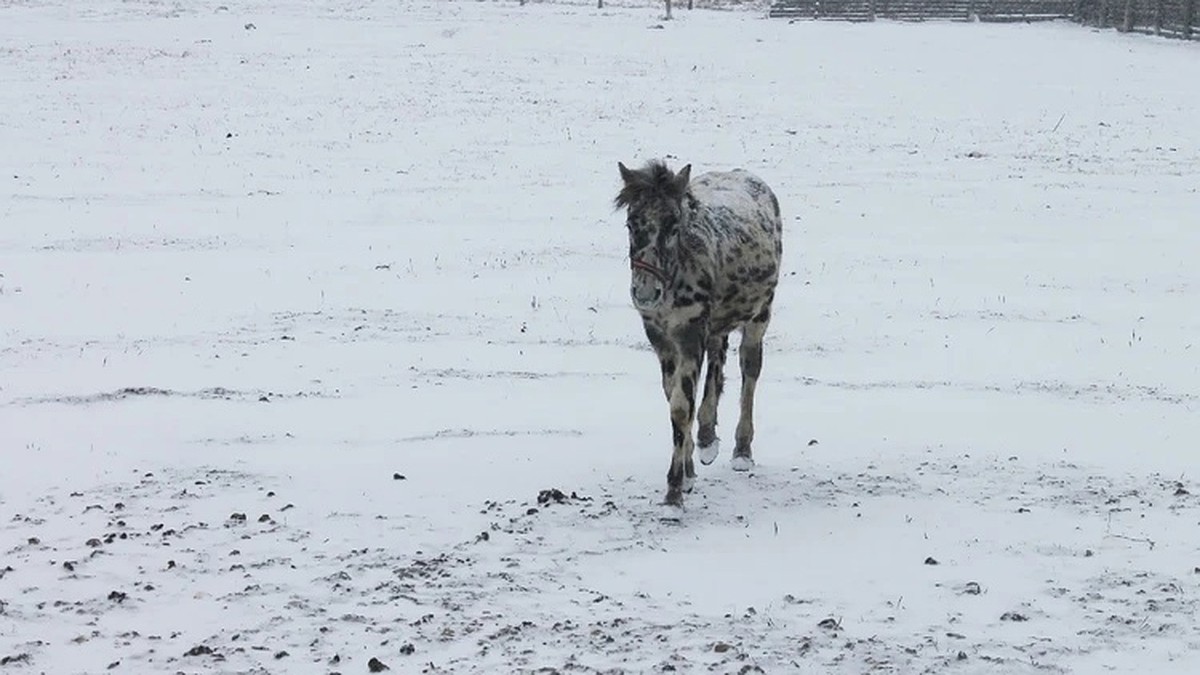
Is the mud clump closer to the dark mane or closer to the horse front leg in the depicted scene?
the horse front leg

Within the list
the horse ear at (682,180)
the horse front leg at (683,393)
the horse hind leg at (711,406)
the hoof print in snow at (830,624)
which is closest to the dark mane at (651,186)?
the horse ear at (682,180)

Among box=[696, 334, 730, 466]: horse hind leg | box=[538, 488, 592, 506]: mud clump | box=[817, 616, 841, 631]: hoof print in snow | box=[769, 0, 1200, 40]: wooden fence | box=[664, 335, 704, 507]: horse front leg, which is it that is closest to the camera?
box=[817, 616, 841, 631]: hoof print in snow

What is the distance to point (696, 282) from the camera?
8.91 m

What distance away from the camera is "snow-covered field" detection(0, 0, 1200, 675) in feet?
22.4

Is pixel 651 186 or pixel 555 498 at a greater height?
pixel 651 186

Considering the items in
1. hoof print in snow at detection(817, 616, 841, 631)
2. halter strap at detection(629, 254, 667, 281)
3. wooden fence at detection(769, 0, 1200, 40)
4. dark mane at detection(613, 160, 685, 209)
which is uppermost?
wooden fence at detection(769, 0, 1200, 40)

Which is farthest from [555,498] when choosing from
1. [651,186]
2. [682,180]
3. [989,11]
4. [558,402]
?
[989,11]

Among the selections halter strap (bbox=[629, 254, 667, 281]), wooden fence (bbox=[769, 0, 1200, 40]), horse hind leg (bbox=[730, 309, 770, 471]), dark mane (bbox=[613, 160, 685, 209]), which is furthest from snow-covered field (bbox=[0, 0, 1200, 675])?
wooden fence (bbox=[769, 0, 1200, 40])

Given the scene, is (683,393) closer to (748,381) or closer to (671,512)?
(671,512)

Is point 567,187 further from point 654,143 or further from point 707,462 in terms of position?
point 707,462

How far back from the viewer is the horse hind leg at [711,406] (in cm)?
971

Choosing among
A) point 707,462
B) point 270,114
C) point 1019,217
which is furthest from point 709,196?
point 270,114

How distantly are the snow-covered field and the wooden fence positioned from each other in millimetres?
23711

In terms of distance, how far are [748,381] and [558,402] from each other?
7.51 feet
